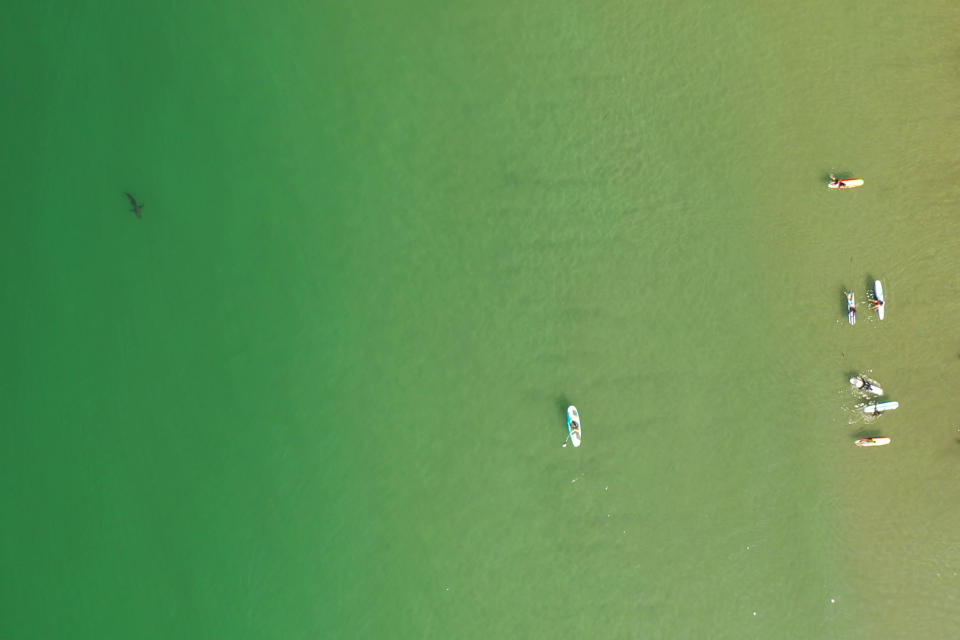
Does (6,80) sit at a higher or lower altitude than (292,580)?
higher

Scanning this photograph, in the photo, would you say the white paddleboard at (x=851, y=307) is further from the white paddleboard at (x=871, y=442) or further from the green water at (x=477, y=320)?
the white paddleboard at (x=871, y=442)

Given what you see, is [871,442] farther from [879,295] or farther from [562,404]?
[562,404]

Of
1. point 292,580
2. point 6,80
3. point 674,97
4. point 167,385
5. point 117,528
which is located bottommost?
point 292,580

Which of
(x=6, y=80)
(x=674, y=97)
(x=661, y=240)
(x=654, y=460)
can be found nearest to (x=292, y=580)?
(x=654, y=460)

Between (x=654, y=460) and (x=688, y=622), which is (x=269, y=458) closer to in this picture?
(x=654, y=460)

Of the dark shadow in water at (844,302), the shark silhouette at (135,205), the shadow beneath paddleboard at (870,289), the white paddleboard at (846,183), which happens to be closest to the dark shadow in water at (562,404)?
the dark shadow in water at (844,302)

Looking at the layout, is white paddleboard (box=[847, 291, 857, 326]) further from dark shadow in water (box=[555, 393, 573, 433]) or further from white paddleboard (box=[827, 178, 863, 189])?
dark shadow in water (box=[555, 393, 573, 433])

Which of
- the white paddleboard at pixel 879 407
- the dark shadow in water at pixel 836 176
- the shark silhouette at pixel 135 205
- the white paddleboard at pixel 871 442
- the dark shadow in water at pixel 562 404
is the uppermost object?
the shark silhouette at pixel 135 205

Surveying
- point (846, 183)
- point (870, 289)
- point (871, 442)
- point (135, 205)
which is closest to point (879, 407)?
point (871, 442)
